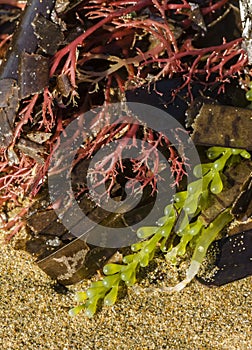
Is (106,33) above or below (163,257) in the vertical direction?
above

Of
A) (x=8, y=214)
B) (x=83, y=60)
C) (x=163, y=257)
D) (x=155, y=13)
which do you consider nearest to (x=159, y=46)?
(x=155, y=13)

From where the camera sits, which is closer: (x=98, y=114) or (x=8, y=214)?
(x=98, y=114)

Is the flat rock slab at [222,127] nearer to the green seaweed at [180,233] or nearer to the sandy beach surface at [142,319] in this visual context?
the green seaweed at [180,233]

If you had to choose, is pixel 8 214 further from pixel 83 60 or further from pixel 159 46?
pixel 159 46

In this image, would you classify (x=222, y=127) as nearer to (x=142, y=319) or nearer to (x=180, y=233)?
(x=180, y=233)

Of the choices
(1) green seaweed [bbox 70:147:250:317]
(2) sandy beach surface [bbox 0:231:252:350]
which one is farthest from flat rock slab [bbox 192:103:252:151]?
(2) sandy beach surface [bbox 0:231:252:350]

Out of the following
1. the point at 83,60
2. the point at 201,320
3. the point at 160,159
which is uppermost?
the point at 83,60
